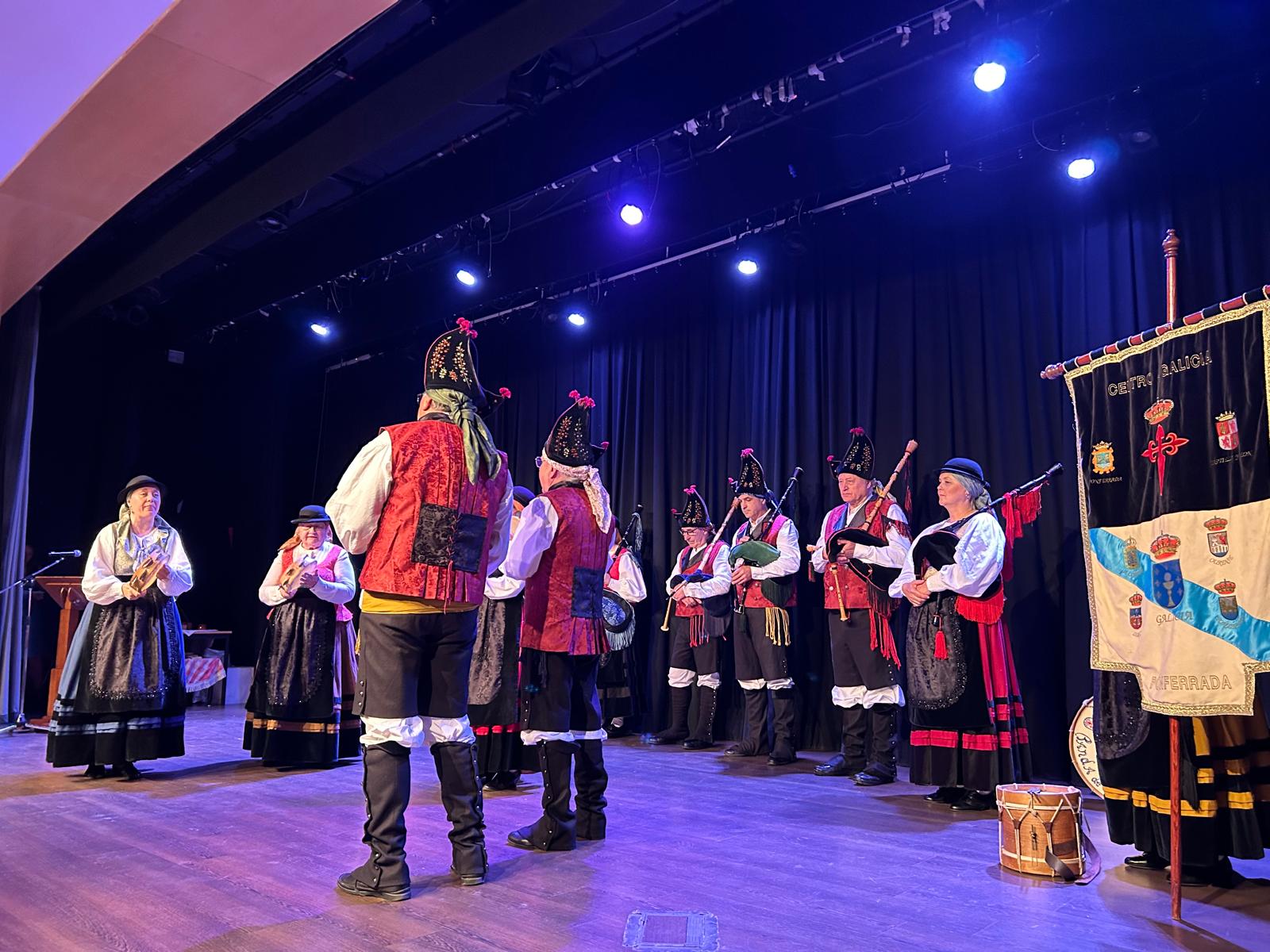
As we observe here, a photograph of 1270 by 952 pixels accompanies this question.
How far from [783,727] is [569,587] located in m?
2.69

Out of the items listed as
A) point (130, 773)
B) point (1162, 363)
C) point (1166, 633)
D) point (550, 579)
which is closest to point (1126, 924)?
point (1166, 633)

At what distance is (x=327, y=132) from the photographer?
5551 mm

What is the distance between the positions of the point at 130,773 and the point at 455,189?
3.94 m

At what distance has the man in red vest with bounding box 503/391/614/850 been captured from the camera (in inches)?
124

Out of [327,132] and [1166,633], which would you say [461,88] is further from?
[1166,633]

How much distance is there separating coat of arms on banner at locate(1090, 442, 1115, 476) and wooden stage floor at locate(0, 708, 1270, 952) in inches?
50.9

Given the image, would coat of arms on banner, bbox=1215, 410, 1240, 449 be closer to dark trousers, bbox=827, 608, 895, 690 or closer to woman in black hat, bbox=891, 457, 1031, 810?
woman in black hat, bbox=891, 457, 1031, 810

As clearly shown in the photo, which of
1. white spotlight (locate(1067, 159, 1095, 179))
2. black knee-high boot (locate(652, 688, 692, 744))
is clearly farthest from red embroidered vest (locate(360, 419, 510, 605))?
white spotlight (locate(1067, 159, 1095, 179))

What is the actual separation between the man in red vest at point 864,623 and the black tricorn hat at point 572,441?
78.2 inches

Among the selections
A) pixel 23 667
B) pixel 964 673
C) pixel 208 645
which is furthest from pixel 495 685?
pixel 208 645

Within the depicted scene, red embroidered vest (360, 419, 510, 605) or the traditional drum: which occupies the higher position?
red embroidered vest (360, 419, 510, 605)

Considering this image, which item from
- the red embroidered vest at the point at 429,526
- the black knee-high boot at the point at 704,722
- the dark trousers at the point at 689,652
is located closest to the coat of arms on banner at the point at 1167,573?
the red embroidered vest at the point at 429,526

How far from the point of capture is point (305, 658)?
4945mm

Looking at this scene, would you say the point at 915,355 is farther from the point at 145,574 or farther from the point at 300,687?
the point at 145,574
